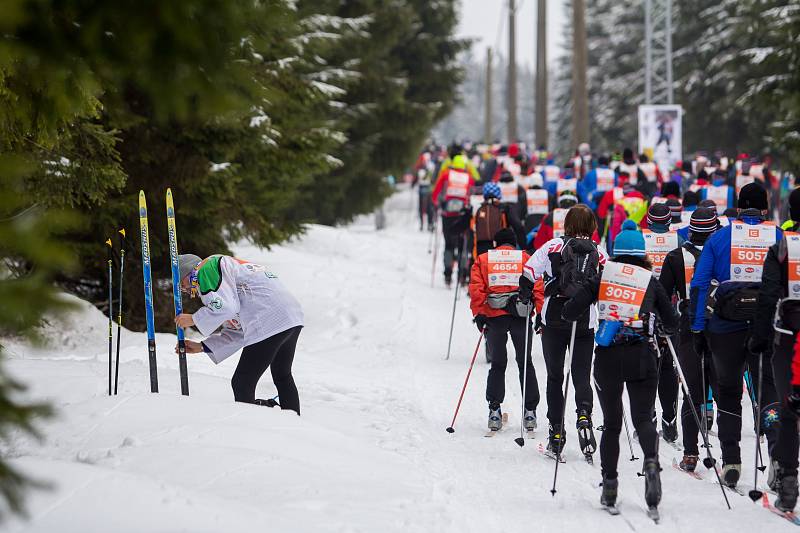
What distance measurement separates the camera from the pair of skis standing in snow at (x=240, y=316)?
746 cm

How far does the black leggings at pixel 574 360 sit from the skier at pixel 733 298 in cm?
107

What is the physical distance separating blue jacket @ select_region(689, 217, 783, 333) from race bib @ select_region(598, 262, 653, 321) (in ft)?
3.15

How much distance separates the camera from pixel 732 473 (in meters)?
7.44

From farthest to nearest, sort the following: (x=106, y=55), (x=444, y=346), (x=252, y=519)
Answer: (x=444, y=346) → (x=252, y=519) → (x=106, y=55)

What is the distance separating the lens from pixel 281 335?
7875 millimetres

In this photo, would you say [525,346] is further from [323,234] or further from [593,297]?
[323,234]

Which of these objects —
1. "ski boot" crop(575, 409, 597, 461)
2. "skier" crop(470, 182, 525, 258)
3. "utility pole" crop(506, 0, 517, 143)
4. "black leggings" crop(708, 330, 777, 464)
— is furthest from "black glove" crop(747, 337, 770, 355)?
"utility pole" crop(506, 0, 517, 143)

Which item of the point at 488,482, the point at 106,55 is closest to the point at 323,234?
the point at 488,482

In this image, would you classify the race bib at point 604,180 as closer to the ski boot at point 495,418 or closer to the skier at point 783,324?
the ski boot at point 495,418

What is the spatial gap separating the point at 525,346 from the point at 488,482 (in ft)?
6.76

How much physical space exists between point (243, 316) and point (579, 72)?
23.9 metres

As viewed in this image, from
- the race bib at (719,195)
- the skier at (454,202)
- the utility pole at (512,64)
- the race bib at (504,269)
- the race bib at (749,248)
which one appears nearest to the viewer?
the race bib at (749,248)

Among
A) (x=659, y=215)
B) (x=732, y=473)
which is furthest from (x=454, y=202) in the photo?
(x=732, y=473)

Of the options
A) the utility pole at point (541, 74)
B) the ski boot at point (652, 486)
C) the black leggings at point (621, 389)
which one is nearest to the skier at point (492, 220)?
the black leggings at point (621, 389)
